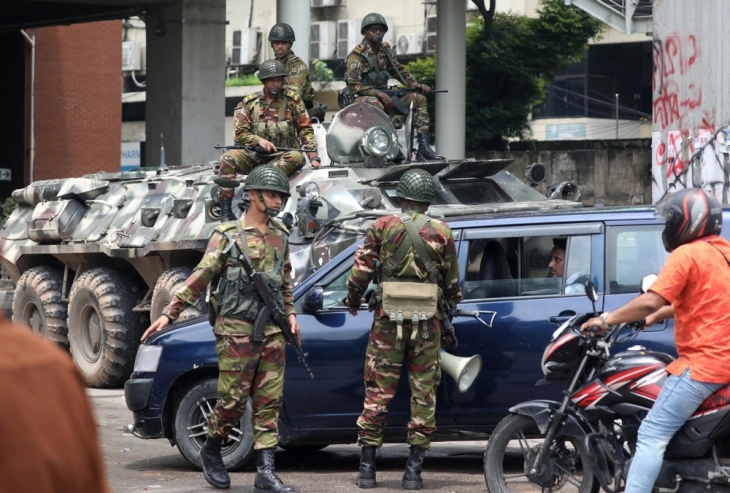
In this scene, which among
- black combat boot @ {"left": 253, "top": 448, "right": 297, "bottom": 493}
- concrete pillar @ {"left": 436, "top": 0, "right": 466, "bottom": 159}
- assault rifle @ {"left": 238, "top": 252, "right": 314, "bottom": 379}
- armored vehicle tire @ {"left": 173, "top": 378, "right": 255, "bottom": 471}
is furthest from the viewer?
concrete pillar @ {"left": 436, "top": 0, "right": 466, "bottom": 159}

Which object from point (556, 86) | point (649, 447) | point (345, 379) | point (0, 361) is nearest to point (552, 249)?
point (345, 379)

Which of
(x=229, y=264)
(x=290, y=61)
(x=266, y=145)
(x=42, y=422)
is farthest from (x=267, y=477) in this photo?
(x=290, y=61)

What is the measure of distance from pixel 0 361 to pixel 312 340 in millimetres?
5316

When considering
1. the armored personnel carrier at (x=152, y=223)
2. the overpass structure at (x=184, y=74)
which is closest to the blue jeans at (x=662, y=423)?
the armored personnel carrier at (x=152, y=223)

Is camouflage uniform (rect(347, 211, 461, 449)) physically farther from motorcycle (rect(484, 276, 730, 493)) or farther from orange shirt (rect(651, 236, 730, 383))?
orange shirt (rect(651, 236, 730, 383))

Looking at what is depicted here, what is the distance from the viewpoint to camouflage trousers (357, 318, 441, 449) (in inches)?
285

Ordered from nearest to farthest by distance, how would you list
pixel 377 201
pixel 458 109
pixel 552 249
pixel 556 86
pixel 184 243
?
pixel 552 249 < pixel 377 201 < pixel 184 243 < pixel 458 109 < pixel 556 86

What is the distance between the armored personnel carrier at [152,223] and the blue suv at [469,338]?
93.4 inches

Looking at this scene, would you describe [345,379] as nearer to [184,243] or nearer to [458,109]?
[184,243]

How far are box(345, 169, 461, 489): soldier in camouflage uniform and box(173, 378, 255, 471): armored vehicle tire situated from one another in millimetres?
801

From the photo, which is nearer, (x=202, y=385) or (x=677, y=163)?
(x=202, y=385)

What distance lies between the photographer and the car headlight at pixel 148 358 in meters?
7.84

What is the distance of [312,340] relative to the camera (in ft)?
24.9

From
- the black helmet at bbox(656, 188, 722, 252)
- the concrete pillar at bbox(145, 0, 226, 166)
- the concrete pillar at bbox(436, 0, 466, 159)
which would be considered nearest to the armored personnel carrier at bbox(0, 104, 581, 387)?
the black helmet at bbox(656, 188, 722, 252)
